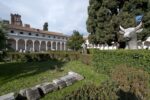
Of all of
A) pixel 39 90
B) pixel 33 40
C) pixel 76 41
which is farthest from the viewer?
pixel 33 40

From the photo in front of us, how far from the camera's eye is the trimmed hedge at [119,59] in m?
10.1

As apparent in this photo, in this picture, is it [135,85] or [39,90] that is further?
[39,90]

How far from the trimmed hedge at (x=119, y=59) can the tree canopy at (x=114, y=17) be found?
36.5ft

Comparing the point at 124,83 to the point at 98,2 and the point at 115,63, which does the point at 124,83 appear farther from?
the point at 98,2

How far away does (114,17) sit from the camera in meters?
27.1

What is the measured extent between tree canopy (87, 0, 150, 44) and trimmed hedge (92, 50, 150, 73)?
11.1m

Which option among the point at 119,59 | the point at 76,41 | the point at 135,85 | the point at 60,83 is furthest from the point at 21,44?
the point at 135,85

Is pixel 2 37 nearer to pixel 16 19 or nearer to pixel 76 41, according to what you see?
pixel 76 41

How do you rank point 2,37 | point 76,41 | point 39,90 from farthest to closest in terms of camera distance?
point 76,41, point 2,37, point 39,90

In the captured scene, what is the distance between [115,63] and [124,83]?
450 cm

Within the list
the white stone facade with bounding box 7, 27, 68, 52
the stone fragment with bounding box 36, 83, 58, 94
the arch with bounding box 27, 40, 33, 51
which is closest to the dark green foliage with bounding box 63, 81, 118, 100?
the stone fragment with bounding box 36, 83, 58, 94

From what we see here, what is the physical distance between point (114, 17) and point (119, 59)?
1584 cm

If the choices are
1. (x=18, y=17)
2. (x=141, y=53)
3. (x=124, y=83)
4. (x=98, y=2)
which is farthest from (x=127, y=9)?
(x=18, y=17)

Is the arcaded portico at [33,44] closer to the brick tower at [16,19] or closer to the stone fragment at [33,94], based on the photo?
the brick tower at [16,19]
